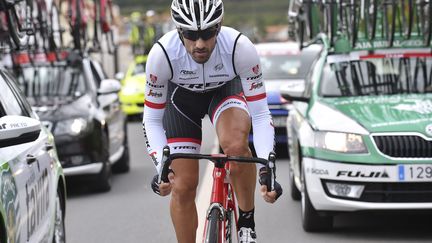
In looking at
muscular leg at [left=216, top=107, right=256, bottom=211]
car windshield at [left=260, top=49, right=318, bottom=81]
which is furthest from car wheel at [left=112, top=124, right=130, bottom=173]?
muscular leg at [left=216, top=107, right=256, bottom=211]

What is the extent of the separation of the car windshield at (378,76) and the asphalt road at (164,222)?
1.15 m

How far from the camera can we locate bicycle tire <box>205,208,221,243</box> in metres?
6.04

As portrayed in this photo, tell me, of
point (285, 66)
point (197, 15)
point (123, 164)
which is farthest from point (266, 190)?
point (285, 66)

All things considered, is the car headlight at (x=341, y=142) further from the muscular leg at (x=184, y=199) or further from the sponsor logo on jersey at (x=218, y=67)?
the muscular leg at (x=184, y=199)

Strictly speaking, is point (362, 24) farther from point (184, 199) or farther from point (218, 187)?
point (218, 187)

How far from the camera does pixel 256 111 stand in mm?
6867

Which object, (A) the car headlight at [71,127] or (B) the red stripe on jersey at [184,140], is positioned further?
(A) the car headlight at [71,127]

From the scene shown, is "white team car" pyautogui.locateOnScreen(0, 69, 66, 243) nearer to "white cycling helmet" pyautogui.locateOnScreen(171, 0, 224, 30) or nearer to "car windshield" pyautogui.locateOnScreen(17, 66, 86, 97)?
"white cycling helmet" pyautogui.locateOnScreen(171, 0, 224, 30)

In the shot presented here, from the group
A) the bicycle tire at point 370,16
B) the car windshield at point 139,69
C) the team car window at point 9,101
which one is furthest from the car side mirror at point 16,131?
the car windshield at point 139,69

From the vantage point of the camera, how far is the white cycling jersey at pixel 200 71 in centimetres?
685

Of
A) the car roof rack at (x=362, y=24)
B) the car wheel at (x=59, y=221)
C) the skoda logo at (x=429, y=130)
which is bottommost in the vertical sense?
the car wheel at (x=59, y=221)

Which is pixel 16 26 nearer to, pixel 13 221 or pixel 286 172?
pixel 286 172

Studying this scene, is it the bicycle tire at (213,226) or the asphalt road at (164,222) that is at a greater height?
the bicycle tire at (213,226)

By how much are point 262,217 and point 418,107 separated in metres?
1.95
